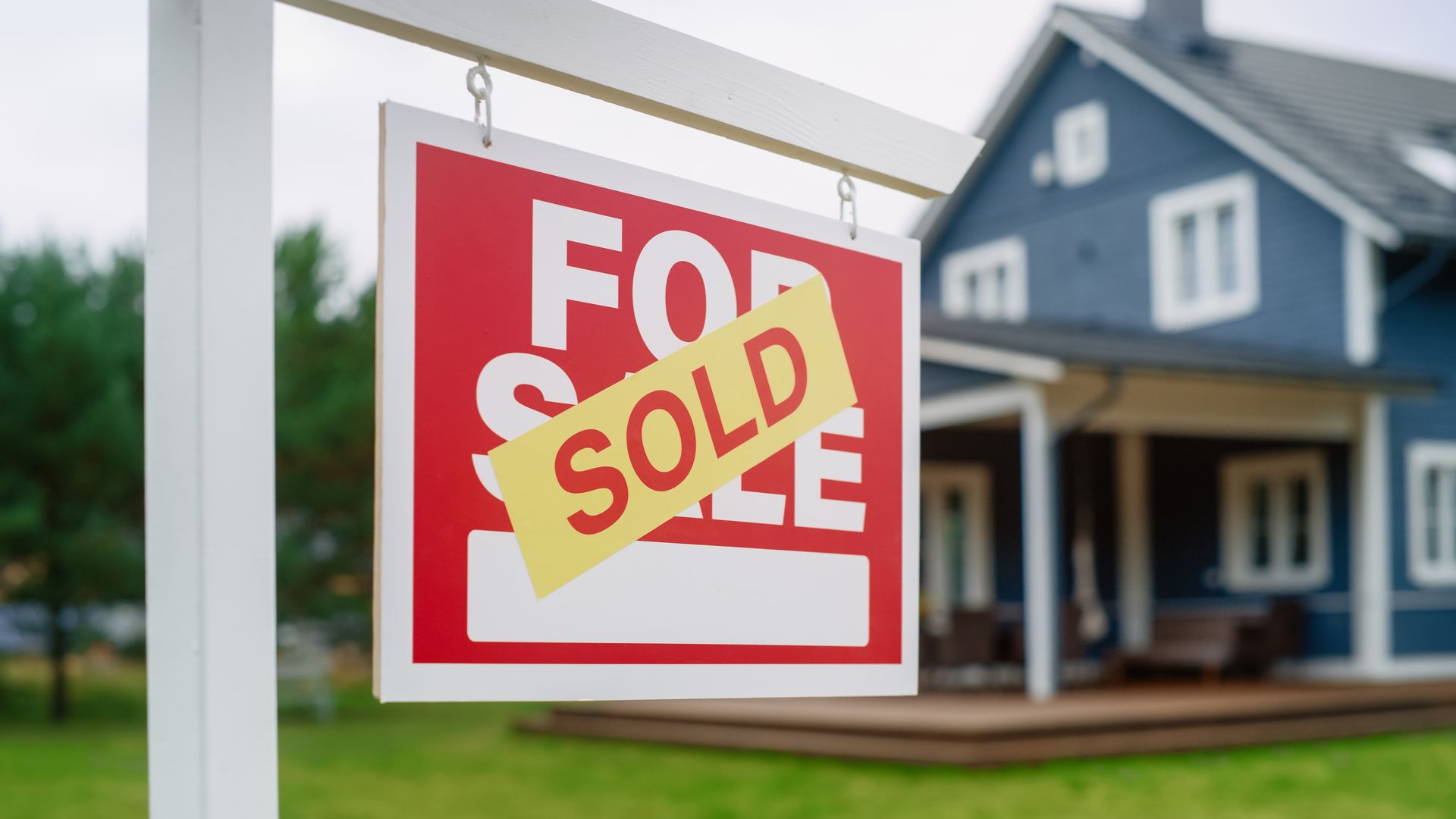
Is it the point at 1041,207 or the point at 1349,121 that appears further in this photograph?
the point at 1041,207

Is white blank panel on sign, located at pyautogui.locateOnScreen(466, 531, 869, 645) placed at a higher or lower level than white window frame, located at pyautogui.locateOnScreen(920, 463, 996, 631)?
higher

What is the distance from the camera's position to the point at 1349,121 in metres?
15.9

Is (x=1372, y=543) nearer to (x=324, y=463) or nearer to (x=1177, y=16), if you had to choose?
(x=1177, y=16)

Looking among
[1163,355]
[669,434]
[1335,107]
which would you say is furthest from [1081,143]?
[669,434]

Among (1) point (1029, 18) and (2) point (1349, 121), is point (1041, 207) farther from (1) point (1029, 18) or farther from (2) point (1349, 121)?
(2) point (1349, 121)

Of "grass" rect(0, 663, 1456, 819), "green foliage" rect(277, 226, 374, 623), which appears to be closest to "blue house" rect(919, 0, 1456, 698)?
"grass" rect(0, 663, 1456, 819)

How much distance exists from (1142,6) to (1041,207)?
2876 mm

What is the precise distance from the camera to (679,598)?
1.72 m

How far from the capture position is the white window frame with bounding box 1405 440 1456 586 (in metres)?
13.4

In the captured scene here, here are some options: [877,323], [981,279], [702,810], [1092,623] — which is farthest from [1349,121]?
[877,323]

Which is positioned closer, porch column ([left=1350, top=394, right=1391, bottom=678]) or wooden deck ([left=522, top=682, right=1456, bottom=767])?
wooden deck ([left=522, top=682, right=1456, bottom=767])

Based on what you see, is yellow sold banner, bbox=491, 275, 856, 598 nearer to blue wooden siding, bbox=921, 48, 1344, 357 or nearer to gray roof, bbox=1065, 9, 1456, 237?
gray roof, bbox=1065, 9, 1456, 237

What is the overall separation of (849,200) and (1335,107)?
1597 cm

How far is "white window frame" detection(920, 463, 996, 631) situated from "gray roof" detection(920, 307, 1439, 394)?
77.5 inches
